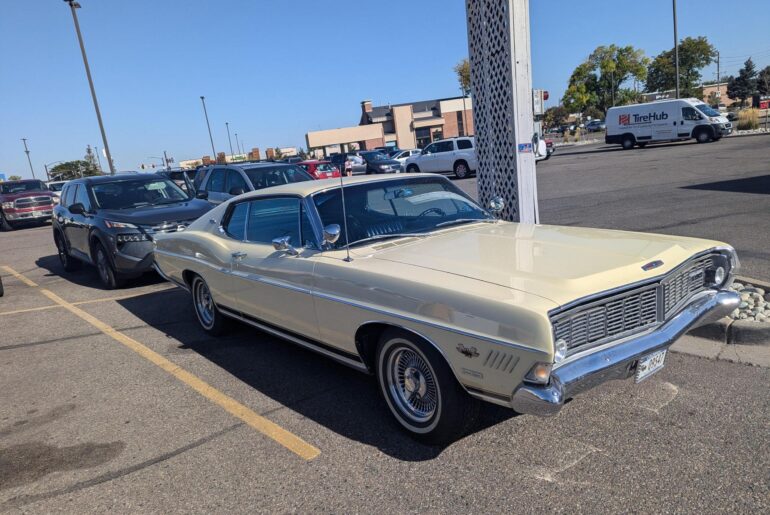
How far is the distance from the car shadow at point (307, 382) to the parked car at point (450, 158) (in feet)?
61.7

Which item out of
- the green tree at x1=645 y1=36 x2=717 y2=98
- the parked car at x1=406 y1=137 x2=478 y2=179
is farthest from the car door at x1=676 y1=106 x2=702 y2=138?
the green tree at x1=645 y1=36 x2=717 y2=98

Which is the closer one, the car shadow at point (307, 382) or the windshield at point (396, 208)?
the car shadow at point (307, 382)

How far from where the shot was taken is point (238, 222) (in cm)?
526

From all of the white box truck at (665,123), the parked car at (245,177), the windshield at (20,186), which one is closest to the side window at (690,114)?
the white box truck at (665,123)

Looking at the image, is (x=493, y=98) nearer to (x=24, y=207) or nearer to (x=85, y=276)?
(x=85, y=276)

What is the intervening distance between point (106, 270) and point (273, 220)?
16.3 ft

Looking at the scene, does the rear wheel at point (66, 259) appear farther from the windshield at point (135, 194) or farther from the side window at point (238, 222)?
the side window at point (238, 222)

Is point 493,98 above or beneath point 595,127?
above

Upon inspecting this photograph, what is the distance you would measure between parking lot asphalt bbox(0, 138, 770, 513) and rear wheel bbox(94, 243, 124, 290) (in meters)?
3.11

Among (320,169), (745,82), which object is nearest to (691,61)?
(745,82)

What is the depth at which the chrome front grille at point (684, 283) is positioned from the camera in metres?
3.30

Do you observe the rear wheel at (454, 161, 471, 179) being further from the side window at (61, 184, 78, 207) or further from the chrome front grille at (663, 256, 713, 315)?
the chrome front grille at (663, 256, 713, 315)

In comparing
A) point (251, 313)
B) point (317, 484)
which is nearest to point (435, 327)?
point (317, 484)

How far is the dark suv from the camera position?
8.11 m
